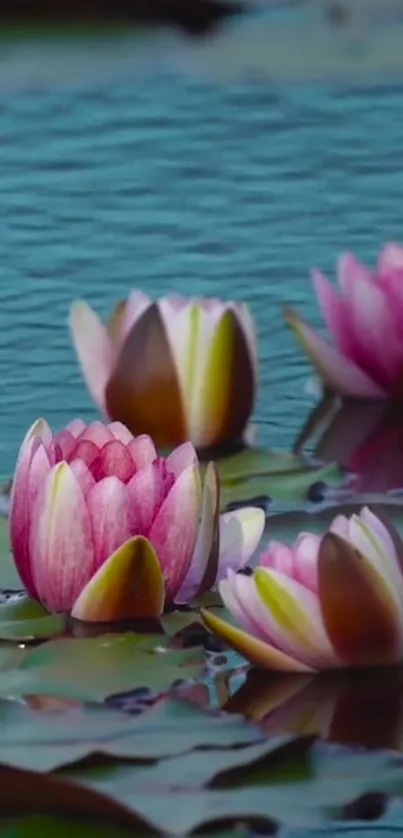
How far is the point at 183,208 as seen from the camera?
8.27 ft

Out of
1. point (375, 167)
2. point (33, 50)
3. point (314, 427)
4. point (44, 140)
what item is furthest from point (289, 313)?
point (33, 50)

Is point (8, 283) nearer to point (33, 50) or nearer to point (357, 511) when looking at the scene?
point (357, 511)

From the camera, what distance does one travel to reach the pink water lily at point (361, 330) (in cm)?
179

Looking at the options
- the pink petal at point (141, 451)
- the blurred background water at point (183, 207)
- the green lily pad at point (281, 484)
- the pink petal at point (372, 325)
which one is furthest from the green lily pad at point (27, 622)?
the pink petal at point (372, 325)

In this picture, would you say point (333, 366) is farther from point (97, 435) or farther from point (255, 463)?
point (97, 435)

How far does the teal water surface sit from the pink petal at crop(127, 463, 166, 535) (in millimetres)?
333

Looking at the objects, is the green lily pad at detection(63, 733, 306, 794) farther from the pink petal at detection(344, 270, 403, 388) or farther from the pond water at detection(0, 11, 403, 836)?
the pink petal at detection(344, 270, 403, 388)

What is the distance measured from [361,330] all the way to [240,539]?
38 cm

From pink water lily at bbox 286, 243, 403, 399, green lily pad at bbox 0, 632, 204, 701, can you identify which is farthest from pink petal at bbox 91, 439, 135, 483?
pink water lily at bbox 286, 243, 403, 399

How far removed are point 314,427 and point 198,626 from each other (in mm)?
469

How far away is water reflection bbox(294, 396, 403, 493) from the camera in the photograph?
1718 mm

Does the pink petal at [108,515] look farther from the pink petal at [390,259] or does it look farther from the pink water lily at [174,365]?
the pink petal at [390,259]

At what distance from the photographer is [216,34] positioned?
4445mm

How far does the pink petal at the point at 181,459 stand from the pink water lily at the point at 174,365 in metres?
0.25
